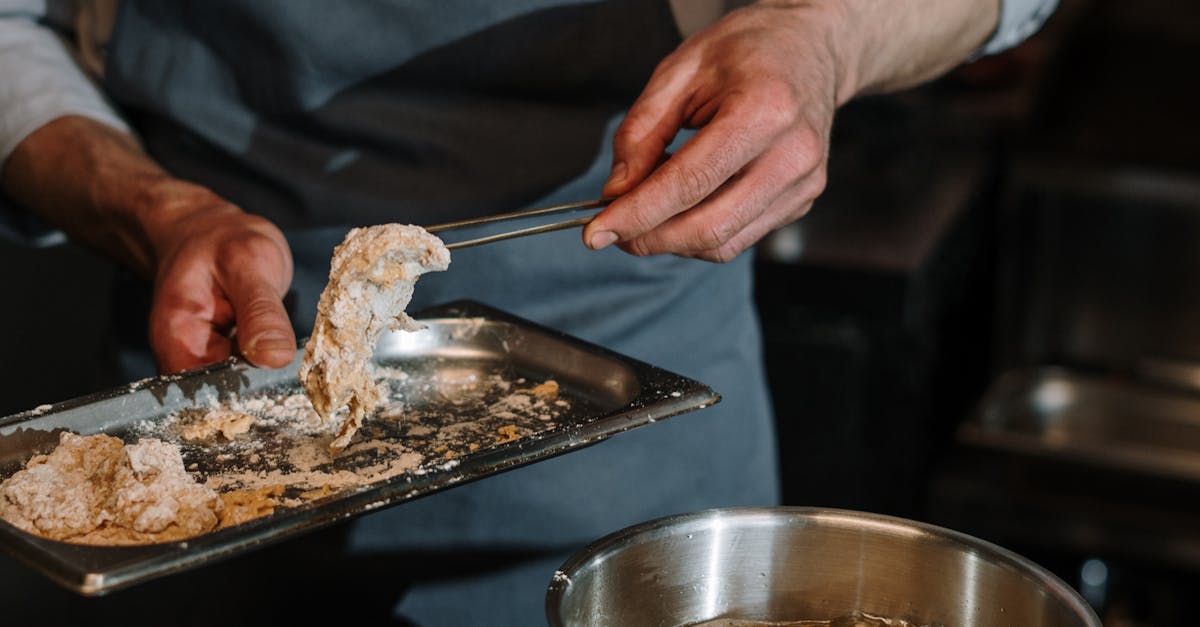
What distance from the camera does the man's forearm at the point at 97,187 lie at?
140 cm

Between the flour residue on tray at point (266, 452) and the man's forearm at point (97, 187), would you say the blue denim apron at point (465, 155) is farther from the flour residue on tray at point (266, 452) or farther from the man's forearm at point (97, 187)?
the flour residue on tray at point (266, 452)

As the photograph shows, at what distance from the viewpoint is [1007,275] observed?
119 inches

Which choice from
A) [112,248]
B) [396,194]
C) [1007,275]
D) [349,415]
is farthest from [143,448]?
[1007,275]

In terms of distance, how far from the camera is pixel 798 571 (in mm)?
873

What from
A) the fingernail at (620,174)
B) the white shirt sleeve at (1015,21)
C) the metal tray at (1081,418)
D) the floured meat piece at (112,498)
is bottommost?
the metal tray at (1081,418)

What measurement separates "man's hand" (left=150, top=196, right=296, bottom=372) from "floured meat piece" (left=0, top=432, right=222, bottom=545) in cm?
20

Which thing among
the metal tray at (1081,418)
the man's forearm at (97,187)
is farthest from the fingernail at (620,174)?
the metal tray at (1081,418)

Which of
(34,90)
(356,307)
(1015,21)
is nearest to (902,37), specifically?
(1015,21)

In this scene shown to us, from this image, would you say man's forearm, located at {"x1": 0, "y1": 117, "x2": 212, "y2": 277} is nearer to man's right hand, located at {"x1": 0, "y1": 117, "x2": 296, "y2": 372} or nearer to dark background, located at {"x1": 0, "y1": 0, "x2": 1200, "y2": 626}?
man's right hand, located at {"x1": 0, "y1": 117, "x2": 296, "y2": 372}

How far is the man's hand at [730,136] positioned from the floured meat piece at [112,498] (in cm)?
38

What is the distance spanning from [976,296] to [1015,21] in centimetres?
168

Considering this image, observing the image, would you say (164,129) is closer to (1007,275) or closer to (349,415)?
(349,415)

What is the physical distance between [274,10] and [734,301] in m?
0.64

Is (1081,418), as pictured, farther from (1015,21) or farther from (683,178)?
(683,178)
